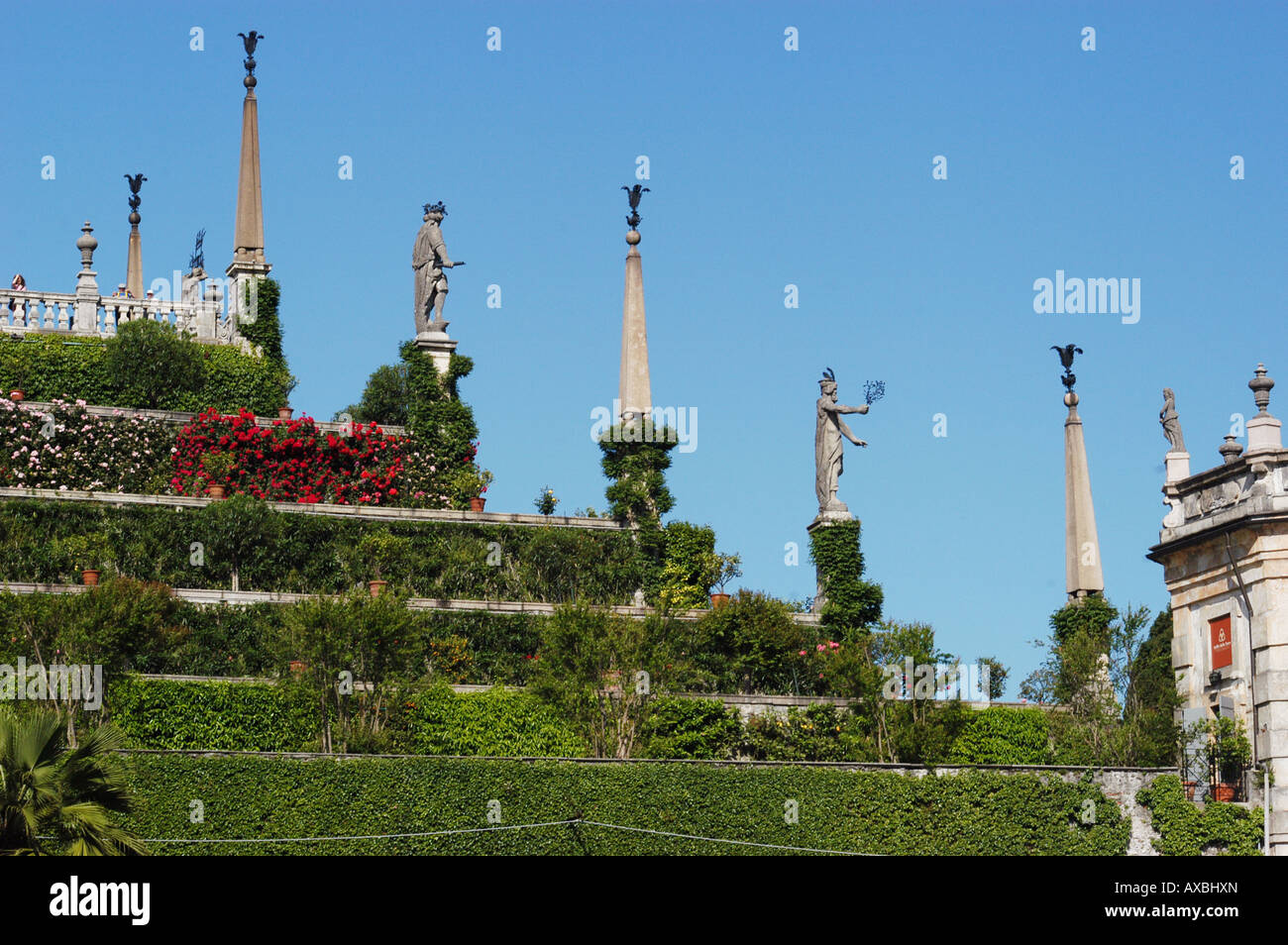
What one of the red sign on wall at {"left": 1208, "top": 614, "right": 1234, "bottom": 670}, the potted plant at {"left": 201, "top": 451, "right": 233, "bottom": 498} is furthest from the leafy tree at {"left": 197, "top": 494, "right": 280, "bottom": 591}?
the red sign on wall at {"left": 1208, "top": 614, "right": 1234, "bottom": 670}

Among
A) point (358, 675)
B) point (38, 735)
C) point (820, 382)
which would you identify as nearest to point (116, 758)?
point (38, 735)

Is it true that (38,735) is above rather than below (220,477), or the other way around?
below

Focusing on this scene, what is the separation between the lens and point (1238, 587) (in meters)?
36.1

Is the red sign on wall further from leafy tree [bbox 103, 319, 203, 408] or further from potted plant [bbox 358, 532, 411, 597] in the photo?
leafy tree [bbox 103, 319, 203, 408]

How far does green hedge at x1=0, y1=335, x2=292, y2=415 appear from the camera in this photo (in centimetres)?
4553

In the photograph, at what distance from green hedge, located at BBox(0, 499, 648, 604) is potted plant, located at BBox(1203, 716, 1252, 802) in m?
11.6

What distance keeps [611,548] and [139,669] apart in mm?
10961

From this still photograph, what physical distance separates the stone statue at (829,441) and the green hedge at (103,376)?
39.4 feet

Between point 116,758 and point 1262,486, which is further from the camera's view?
point 1262,486

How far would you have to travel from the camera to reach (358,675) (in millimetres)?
35250

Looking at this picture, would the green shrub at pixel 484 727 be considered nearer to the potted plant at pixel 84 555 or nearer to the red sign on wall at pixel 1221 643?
the potted plant at pixel 84 555

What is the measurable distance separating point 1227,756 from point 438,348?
20275mm
